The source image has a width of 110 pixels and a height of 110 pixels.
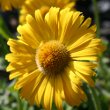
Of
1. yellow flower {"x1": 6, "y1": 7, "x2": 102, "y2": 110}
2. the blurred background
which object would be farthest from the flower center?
the blurred background

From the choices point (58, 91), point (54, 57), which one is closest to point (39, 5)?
point (54, 57)

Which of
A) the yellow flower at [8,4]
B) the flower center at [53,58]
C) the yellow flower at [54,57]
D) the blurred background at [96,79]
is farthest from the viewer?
the yellow flower at [8,4]

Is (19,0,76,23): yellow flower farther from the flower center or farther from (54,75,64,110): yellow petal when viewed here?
(54,75,64,110): yellow petal

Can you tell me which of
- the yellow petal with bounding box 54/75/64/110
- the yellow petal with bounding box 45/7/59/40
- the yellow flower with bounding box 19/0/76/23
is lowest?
the yellow petal with bounding box 54/75/64/110

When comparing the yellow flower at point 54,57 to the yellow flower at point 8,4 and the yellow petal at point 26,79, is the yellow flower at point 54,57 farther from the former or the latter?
the yellow flower at point 8,4

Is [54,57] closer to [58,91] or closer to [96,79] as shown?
[58,91]

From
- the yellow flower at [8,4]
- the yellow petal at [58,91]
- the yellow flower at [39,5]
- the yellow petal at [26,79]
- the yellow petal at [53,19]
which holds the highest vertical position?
the yellow flower at [8,4]

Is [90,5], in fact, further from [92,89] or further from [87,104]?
[92,89]

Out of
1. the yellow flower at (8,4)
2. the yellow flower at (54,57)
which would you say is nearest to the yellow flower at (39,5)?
the yellow flower at (8,4)
